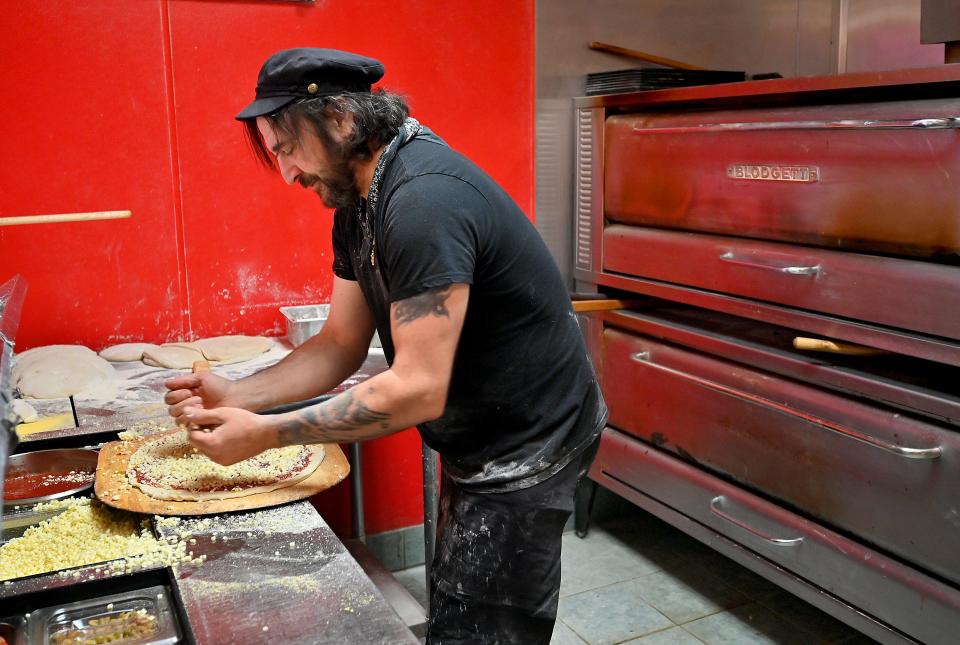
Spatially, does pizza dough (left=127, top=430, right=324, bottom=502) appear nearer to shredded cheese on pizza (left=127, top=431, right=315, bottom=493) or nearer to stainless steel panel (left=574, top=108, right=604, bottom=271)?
shredded cheese on pizza (left=127, top=431, right=315, bottom=493)

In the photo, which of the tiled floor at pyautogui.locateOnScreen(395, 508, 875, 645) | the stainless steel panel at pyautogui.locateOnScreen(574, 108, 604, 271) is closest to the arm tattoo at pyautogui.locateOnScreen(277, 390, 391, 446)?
the tiled floor at pyautogui.locateOnScreen(395, 508, 875, 645)

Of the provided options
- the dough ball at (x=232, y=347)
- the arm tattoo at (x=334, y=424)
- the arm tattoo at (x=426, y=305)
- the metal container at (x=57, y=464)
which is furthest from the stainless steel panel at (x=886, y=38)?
the metal container at (x=57, y=464)

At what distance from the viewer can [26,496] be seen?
6.31ft

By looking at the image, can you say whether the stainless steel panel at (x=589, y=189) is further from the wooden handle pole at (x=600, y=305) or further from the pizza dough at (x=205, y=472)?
the pizza dough at (x=205, y=472)

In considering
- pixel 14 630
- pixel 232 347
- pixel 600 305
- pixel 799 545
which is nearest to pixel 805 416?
pixel 799 545

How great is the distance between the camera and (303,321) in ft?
9.53

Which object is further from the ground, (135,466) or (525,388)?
(525,388)

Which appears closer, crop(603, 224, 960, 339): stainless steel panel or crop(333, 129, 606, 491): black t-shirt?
crop(333, 129, 606, 491): black t-shirt

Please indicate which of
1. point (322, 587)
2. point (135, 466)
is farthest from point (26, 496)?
point (322, 587)

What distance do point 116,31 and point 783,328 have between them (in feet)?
7.69

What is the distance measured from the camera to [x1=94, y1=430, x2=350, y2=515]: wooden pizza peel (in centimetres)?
176

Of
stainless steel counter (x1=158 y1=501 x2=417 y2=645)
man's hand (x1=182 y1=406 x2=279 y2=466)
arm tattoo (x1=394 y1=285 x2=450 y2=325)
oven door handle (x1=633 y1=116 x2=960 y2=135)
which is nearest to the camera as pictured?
stainless steel counter (x1=158 y1=501 x2=417 y2=645)

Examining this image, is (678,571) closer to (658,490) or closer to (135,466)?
(658,490)

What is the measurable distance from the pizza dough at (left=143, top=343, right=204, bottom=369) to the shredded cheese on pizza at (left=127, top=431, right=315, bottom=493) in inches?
29.6
